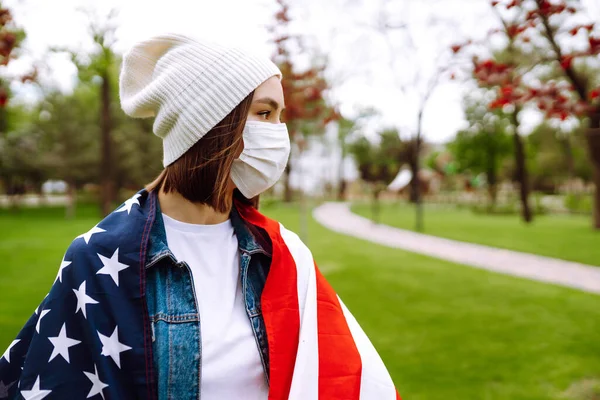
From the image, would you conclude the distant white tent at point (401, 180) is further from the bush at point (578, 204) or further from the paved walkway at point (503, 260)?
the paved walkway at point (503, 260)

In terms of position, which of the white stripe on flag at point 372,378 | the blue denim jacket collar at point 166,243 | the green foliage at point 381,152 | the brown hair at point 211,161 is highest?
the green foliage at point 381,152

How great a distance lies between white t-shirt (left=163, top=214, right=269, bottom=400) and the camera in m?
1.38

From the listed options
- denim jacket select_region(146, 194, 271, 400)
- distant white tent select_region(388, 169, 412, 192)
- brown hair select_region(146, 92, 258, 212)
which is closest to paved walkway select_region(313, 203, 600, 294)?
denim jacket select_region(146, 194, 271, 400)

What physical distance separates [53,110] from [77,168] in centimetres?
405

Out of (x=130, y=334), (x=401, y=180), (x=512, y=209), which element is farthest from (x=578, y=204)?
(x=130, y=334)

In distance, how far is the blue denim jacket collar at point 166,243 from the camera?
1380mm

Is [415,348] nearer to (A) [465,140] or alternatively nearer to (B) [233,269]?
(B) [233,269]

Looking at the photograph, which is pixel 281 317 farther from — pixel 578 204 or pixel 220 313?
pixel 578 204

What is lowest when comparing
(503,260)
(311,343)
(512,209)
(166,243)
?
(512,209)

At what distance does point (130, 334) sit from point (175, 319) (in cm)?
14

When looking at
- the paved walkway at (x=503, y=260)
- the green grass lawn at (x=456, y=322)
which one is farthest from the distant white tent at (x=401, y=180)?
the green grass lawn at (x=456, y=322)

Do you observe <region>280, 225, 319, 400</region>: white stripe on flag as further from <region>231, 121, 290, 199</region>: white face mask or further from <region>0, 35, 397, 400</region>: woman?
<region>231, 121, 290, 199</region>: white face mask

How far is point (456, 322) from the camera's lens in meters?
5.86

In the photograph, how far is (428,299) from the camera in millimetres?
6996
